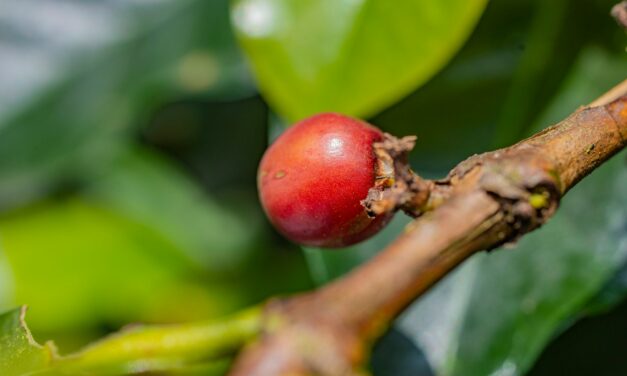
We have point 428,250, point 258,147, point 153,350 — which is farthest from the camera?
point 258,147

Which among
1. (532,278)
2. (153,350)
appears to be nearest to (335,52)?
(532,278)

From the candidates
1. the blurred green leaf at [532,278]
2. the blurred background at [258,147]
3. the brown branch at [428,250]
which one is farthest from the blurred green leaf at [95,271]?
the brown branch at [428,250]

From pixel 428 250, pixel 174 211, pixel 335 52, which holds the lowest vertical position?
pixel 428 250

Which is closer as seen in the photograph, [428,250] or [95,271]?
[428,250]

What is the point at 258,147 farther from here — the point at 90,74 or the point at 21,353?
the point at 21,353

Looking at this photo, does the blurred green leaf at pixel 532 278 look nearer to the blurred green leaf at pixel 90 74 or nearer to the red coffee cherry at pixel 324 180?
the red coffee cherry at pixel 324 180

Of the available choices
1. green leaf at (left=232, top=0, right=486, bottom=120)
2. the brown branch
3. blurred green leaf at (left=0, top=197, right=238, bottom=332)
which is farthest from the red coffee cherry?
blurred green leaf at (left=0, top=197, right=238, bottom=332)

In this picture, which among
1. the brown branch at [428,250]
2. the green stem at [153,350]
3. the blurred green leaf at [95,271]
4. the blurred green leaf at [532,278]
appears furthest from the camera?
the blurred green leaf at [95,271]
